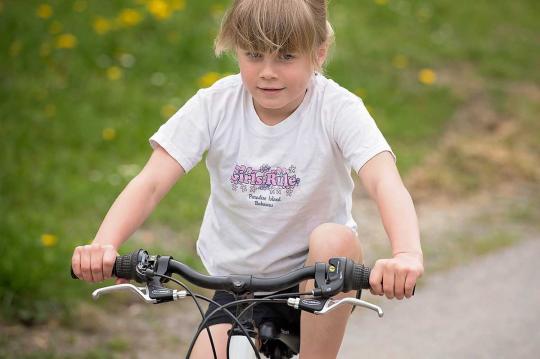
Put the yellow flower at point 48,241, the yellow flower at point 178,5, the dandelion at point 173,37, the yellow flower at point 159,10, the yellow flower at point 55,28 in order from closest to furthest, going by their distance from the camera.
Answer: the yellow flower at point 48,241 < the yellow flower at point 55,28 < the dandelion at point 173,37 < the yellow flower at point 159,10 < the yellow flower at point 178,5

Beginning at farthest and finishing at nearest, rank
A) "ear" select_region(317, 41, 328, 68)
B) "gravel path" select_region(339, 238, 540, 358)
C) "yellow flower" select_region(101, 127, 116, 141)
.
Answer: "yellow flower" select_region(101, 127, 116, 141), "gravel path" select_region(339, 238, 540, 358), "ear" select_region(317, 41, 328, 68)

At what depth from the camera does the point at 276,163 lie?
278 centimetres

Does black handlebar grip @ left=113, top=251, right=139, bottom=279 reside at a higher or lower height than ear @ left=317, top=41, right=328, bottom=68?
lower

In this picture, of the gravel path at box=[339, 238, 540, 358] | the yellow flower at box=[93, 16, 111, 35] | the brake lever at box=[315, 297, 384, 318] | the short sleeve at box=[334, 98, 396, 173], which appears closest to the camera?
the brake lever at box=[315, 297, 384, 318]

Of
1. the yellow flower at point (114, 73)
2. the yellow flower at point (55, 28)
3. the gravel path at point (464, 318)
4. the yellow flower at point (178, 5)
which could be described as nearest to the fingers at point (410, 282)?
the gravel path at point (464, 318)

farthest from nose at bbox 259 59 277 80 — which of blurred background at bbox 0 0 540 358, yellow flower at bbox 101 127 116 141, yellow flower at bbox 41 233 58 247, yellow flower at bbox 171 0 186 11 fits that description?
yellow flower at bbox 171 0 186 11

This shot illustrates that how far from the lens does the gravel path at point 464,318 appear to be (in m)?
4.32

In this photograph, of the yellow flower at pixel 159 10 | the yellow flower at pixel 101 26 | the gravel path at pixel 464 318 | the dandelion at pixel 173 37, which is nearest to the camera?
the gravel path at pixel 464 318

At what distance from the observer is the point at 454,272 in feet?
16.8

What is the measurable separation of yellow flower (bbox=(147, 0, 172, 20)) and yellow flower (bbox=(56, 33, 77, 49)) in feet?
2.53

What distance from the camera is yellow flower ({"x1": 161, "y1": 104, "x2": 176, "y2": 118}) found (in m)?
6.08

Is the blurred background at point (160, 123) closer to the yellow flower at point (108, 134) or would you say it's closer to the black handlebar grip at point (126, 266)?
the yellow flower at point (108, 134)

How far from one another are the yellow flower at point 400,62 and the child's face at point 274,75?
491 cm

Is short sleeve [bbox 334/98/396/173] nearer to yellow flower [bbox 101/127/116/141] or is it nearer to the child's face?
the child's face
